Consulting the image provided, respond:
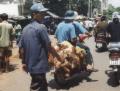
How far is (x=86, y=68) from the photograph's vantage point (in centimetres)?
1096

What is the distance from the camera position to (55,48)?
9805mm

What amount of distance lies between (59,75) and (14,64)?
5.03 meters

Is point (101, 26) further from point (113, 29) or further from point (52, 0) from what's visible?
point (52, 0)

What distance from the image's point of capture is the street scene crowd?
6344 millimetres

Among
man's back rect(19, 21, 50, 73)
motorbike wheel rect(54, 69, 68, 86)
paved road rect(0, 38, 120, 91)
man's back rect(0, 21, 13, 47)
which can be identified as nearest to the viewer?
man's back rect(19, 21, 50, 73)

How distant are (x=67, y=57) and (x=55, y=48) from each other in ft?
1.18

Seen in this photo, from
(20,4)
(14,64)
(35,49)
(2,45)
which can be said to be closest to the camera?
(35,49)

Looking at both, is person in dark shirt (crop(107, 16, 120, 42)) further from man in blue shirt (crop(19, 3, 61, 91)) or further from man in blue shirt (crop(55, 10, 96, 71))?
man in blue shirt (crop(19, 3, 61, 91))

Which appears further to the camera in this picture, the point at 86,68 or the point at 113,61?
the point at 86,68

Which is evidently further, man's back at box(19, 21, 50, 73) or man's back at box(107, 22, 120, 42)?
man's back at box(107, 22, 120, 42)

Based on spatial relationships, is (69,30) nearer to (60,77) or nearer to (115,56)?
(60,77)

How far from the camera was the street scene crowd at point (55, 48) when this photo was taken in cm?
634

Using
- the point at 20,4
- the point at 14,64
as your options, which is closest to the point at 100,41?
the point at 14,64

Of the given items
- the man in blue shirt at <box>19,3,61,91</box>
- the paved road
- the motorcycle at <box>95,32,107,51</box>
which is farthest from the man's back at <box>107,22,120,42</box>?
the motorcycle at <box>95,32,107,51</box>
